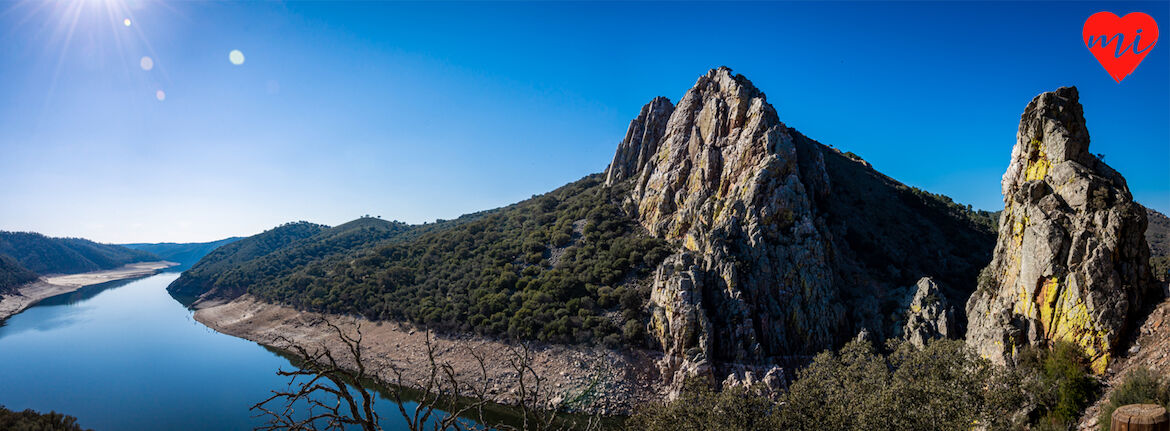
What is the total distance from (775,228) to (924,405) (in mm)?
23849

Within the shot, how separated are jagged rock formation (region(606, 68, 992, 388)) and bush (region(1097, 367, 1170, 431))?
57.3 ft

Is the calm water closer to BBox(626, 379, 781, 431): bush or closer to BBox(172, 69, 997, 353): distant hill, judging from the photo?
BBox(172, 69, 997, 353): distant hill

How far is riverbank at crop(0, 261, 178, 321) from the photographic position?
68500mm

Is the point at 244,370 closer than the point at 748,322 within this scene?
No

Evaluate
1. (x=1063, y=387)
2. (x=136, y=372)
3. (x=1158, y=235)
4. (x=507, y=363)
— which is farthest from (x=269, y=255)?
(x=1158, y=235)

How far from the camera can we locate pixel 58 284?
306ft

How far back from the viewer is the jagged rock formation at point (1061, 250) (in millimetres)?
13945

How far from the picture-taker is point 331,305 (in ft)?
165

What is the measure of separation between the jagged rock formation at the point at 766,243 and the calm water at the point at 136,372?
2054 cm

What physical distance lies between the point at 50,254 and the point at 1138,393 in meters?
177

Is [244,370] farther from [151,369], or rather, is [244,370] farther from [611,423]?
[611,423]

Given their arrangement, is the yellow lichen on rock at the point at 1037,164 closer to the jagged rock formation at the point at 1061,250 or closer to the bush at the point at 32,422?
the jagged rock formation at the point at 1061,250

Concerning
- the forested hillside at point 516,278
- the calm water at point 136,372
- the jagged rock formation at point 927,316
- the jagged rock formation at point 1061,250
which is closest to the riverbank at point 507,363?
the forested hillside at point 516,278

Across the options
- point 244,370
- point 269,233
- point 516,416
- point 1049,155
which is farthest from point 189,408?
point 269,233
